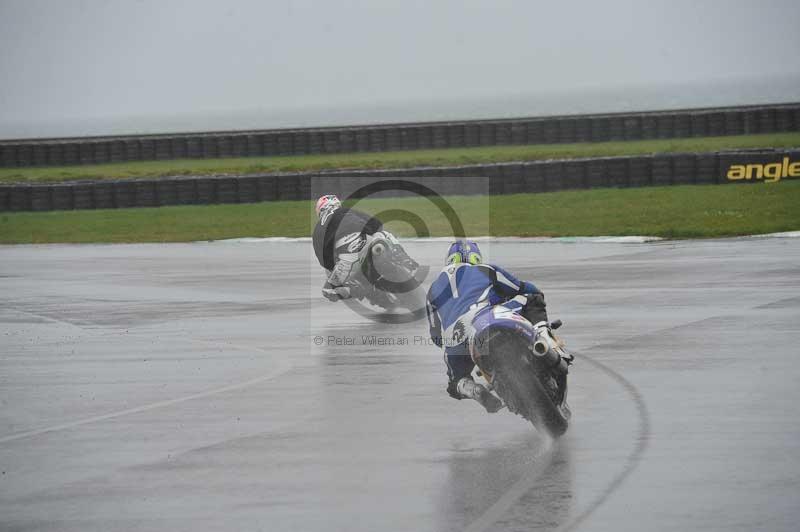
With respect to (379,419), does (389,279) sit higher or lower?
lower

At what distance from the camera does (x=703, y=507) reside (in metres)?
6.27

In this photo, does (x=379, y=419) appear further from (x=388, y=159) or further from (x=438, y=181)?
(x=388, y=159)

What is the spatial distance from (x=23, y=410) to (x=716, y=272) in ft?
32.2

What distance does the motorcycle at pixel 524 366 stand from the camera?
25.4 ft

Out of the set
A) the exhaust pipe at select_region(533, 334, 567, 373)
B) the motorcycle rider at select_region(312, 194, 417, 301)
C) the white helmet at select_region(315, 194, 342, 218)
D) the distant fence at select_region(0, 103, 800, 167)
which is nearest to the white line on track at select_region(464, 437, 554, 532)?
the exhaust pipe at select_region(533, 334, 567, 373)

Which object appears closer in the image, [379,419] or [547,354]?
[547,354]

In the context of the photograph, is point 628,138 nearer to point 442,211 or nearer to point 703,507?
point 442,211

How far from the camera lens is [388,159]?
36500 millimetres

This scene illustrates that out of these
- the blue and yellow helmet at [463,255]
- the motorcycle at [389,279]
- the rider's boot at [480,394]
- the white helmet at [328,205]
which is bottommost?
the motorcycle at [389,279]

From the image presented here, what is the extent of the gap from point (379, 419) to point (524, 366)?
1.47 meters

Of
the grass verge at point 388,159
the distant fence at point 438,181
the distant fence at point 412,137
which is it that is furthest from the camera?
the distant fence at point 412,137

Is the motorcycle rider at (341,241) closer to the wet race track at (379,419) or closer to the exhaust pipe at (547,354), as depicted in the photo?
the wet race track at (379,419)

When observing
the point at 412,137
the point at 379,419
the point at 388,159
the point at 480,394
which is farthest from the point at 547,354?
the point at 412,137

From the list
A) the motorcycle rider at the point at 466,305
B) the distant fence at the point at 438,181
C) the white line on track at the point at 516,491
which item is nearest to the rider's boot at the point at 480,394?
the motorcycle rider at the point at 466,305
